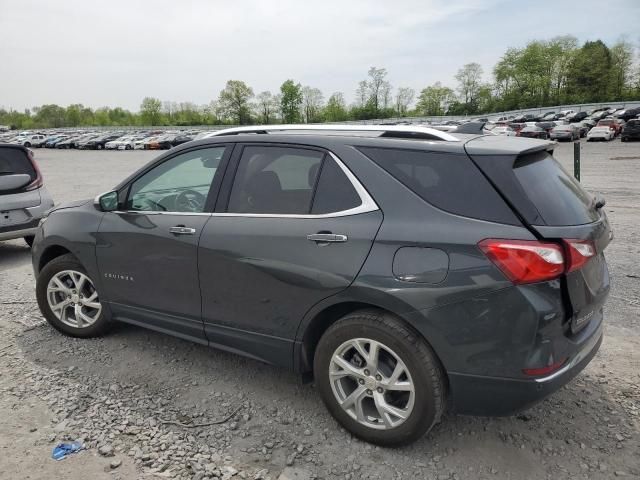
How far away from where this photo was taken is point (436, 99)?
110812 mm

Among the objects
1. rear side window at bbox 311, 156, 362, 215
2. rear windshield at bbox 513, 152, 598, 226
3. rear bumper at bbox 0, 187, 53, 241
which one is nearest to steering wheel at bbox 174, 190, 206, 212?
rear side window at bbox 311, 156, 362, 215

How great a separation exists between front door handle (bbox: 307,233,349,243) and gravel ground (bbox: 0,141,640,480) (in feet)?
3.78

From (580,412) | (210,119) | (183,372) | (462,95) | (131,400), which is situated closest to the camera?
(580,412)

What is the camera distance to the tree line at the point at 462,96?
8694 centimetres

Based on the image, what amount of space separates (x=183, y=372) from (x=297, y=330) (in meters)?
1.23

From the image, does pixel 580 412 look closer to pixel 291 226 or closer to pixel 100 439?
pixel 291 226

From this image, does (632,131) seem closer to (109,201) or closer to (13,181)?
(13,181)

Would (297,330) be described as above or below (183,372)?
above

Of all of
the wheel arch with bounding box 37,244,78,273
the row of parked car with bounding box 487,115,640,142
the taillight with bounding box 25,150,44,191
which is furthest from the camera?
the row of parked car with bounding box 487,115,640,142

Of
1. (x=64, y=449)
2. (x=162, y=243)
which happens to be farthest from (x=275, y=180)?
(x=64, y=449)

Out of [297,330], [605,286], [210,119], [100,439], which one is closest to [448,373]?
[297,330]

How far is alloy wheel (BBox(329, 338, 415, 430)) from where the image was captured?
106 inches

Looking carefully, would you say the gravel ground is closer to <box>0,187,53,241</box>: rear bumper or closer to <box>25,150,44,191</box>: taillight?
<box>0,187,53,241</box>: rear bumper

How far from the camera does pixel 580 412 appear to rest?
→ 3139 millimetres
